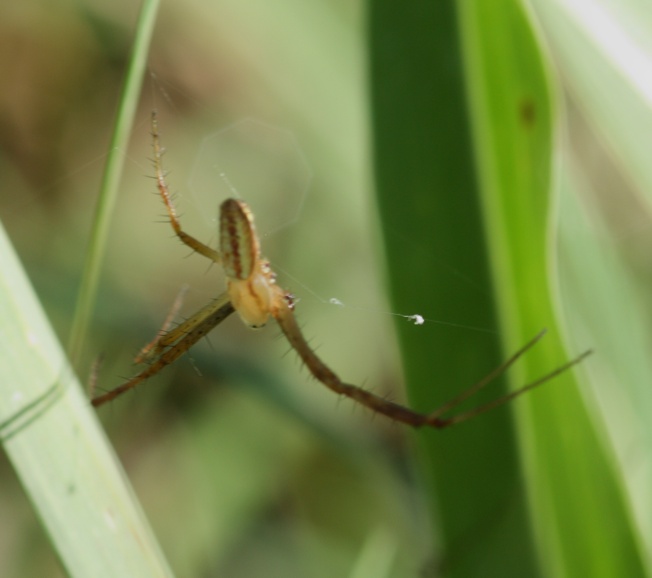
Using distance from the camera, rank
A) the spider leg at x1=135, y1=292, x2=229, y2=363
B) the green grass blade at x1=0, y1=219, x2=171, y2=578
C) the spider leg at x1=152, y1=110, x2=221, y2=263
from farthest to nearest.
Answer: the spider leg at x1=135, y1=292, x2=229, y2=363 < the spider leg at x1=152, y1=110, x2=221, y2=263 < the green grass blade at x1=0, y1=219, x2=171, y2=578

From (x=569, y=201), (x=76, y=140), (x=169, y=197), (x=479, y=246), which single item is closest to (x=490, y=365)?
(x=479, y=246)

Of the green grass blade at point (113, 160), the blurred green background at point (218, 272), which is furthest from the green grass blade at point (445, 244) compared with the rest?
the blurred green background at point (218, 272)

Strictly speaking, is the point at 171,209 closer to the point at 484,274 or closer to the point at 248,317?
the point at 248,317

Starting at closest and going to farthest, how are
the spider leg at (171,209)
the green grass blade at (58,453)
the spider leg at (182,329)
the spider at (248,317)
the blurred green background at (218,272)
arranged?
the green grass blade at (58,453)
the spider at (248,317)
the spider leg at (171,209)
the spider leg at (182,329)
the blurred green background at (218,272)

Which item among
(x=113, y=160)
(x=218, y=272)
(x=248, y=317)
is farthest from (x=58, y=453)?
(x=218, y=272)

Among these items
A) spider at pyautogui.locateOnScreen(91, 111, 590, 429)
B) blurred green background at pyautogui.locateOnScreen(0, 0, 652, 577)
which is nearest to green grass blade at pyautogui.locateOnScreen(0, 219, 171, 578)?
spider at pyautogui.locateOnScreen(91, 111, 590, 429)

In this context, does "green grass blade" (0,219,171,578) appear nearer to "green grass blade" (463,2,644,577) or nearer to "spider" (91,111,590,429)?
"spider" (91,111,590,429)

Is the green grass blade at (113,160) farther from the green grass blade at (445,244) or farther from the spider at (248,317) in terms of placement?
the green grass blade at (445,244)
